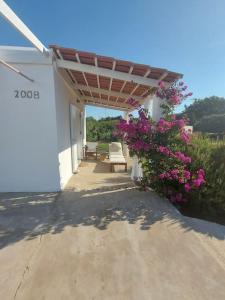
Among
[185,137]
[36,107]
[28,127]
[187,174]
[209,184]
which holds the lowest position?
[209,184]

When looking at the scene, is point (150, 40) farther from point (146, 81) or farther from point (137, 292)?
point (137, 292)

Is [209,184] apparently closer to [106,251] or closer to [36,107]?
[106,251]

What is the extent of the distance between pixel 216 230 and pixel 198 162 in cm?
164

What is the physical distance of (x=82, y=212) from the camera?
419 cm

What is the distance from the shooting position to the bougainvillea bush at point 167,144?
4387mm

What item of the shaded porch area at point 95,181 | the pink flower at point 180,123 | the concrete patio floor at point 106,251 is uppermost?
the pink flower at point 180,123

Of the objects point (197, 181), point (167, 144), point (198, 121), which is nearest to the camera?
point (197, 181)

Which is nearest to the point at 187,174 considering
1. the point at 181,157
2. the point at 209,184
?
the point at 181,157

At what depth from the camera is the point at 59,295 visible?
2.12m

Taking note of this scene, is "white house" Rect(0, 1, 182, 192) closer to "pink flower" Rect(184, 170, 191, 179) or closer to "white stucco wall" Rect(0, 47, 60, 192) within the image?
"white stucco wall" Rect(0, 47, 60, 192)

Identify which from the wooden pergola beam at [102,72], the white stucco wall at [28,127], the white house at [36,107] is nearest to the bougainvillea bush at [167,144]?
the white house at [36,107]

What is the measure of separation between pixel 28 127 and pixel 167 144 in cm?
354

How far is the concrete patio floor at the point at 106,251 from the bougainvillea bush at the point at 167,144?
2.23 feet

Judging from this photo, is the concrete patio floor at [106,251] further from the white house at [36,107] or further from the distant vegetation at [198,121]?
the distant vegetation at [198,121]
